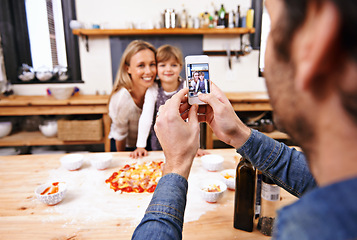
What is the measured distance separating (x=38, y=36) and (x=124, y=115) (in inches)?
74.5

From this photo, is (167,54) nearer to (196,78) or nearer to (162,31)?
(162,31)

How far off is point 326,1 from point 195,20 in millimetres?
3079

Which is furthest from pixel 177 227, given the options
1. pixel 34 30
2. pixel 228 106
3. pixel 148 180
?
pixel 34 30

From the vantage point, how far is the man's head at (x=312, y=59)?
302mm

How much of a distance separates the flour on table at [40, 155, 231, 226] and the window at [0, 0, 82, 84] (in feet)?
8.15

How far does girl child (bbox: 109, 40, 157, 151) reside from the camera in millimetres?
2354

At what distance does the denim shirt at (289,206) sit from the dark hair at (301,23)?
0.16 meters

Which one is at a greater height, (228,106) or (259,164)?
(228,106)

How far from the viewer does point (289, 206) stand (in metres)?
0.35

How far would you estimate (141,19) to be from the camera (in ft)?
10.8

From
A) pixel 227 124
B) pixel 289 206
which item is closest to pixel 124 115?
pixel 227 124

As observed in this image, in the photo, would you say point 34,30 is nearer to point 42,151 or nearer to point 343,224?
point 42,151

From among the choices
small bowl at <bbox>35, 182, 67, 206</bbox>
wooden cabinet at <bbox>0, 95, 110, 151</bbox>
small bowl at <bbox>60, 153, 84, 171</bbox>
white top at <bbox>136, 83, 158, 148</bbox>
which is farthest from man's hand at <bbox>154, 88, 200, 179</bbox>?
wooden cabinet at <bbox>0, 95, 110, 151</bbox>

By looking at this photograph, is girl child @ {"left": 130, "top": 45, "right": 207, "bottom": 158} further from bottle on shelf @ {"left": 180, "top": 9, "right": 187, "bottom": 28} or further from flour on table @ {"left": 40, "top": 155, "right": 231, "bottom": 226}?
flour on table @ {"left": 40, "top": 155, "right": 231, "bottom": 226}
